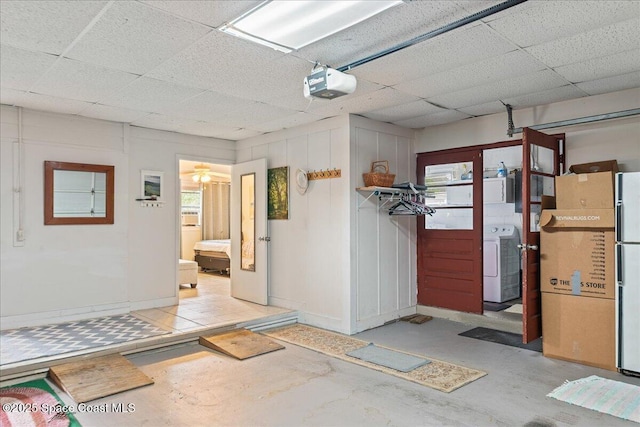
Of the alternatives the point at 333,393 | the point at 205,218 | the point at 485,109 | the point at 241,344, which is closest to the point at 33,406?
the point at 241,344

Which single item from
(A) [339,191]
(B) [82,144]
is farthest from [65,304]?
(A) [339,191]

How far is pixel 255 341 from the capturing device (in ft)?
15.0

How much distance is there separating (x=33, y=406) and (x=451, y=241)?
4673mm

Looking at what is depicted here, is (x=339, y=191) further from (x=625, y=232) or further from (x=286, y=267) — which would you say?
(x=625, y=232)

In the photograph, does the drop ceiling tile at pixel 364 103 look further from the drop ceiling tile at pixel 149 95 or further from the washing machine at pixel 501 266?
the washing machine at pixel 501 266

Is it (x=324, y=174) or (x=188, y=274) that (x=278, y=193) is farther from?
(x=188, y=274)

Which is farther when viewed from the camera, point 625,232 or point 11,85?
point 11,85

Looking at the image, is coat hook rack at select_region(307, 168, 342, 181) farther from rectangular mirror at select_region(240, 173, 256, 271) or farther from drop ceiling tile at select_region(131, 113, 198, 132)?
drop ceiling tile at select_region(131, 113, 198, 132)

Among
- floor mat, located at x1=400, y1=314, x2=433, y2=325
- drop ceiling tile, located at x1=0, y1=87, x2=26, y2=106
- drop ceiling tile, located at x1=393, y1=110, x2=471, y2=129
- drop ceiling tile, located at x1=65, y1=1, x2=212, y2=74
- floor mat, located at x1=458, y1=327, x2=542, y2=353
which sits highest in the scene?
drop ceiling tile, located at x1=0, y1=87, x2=26, y2=106

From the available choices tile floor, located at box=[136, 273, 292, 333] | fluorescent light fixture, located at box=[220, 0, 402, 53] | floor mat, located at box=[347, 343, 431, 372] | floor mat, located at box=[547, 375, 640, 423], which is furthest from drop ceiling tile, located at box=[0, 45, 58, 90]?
floor mat, located at box=[547, 375, 640, 423]

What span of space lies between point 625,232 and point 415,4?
8.95 feet

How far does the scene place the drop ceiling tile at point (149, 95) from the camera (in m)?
3.90

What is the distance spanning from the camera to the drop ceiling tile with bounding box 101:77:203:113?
12.8 feet

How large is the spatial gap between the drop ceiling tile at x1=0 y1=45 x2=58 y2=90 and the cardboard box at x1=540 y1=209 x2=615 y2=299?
179 inches
